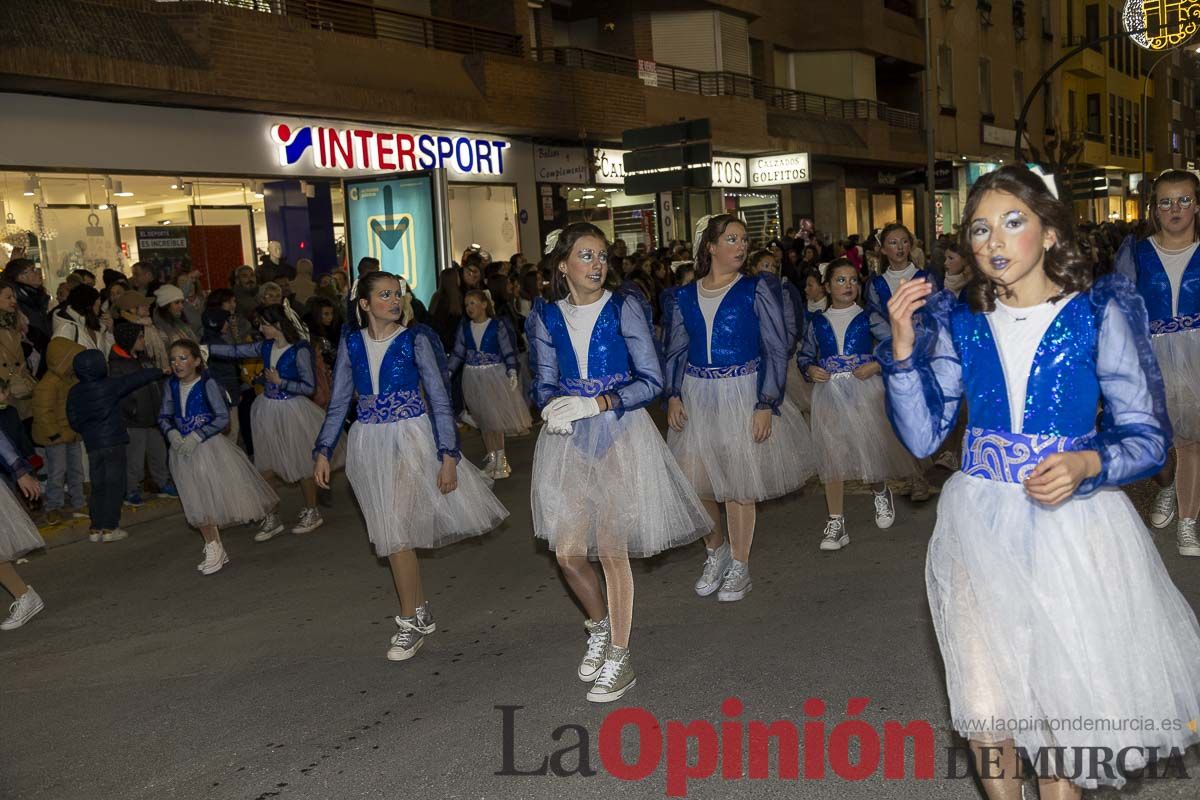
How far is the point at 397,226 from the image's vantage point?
16109mm

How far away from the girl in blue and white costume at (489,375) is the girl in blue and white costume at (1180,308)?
6.32 m

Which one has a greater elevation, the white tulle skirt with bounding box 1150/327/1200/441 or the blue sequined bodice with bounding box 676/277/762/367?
the blue sequined bodice with bounding box 676/277/762/367

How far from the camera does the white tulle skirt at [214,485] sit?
28.8 ft

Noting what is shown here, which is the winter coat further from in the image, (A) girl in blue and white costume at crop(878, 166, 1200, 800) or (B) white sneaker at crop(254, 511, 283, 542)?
(A) girl in blue and white costume at crop(878, 166, 1200, 800)

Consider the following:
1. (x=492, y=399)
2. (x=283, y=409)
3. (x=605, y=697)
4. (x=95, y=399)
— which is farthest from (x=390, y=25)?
(x=605, y=697)

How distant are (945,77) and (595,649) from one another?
1654 inches

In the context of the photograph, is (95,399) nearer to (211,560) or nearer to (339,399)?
(211,560)

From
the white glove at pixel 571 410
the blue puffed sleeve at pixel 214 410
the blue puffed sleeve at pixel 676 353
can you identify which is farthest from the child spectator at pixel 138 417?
the white glove at pixel 571 410

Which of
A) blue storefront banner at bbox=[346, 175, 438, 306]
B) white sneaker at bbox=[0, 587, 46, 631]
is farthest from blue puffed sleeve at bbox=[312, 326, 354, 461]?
blue storefront banner at bbox=[346, 175, 438, 306]

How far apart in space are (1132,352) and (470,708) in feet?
11.4

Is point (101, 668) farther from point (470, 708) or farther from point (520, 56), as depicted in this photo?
point (520, 56)

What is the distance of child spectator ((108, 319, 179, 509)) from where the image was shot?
10.8m

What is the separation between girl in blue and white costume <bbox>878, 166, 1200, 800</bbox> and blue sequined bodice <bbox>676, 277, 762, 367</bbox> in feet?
10.4

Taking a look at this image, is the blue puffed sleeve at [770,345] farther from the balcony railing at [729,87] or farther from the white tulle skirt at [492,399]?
the balcony railing at [729,87]
